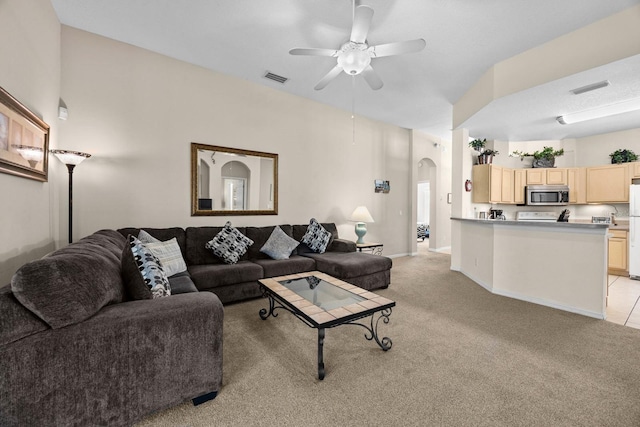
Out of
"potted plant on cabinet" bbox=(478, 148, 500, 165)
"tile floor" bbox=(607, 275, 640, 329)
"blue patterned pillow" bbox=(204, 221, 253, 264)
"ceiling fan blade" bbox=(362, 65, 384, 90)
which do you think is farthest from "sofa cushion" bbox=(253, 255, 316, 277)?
"potted plant on cabinet" bbox=(478, 148, 500, 165)

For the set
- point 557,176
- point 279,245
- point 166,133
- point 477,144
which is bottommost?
point 279,245

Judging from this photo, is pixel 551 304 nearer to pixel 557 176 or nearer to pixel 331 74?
pixel 331 74

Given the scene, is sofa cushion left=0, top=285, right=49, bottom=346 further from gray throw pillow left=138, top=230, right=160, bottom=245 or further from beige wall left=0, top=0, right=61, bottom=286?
gray throw pillow left=138, top=230, right=160, bottom=245

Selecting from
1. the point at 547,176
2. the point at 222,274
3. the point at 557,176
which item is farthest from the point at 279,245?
the point at 557,176

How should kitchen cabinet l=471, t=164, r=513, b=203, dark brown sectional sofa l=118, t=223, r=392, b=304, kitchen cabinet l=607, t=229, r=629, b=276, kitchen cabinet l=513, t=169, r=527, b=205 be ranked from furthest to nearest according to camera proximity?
kitchen cabinet l=513, t=169, r=527, b=205 → kitchen cabinet l=471, t=164, r=513, b=203 → kitchen cabinet l=607, t=229, r=629, b=276 → dark brown sectional sofa l=118, t=223, r=392, b=304

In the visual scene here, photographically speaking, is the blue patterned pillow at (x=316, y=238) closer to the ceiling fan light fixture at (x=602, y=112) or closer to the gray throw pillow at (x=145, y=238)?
the gray throw pillow at (x=145, y=238)

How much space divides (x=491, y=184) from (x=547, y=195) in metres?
1.40

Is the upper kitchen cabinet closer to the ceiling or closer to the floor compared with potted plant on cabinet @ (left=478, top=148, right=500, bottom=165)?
closer to the floor

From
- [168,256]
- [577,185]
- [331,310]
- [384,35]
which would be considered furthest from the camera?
[577,185]

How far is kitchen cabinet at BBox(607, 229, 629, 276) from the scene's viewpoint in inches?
182

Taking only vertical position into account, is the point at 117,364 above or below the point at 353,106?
below

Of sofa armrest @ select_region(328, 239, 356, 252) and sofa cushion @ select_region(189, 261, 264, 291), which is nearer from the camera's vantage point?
sofa cushion @ select_region(189, 261, 264, 291)

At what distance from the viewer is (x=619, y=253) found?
15.4 feet

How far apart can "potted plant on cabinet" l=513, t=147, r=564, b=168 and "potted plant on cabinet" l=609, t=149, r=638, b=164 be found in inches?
31.3
